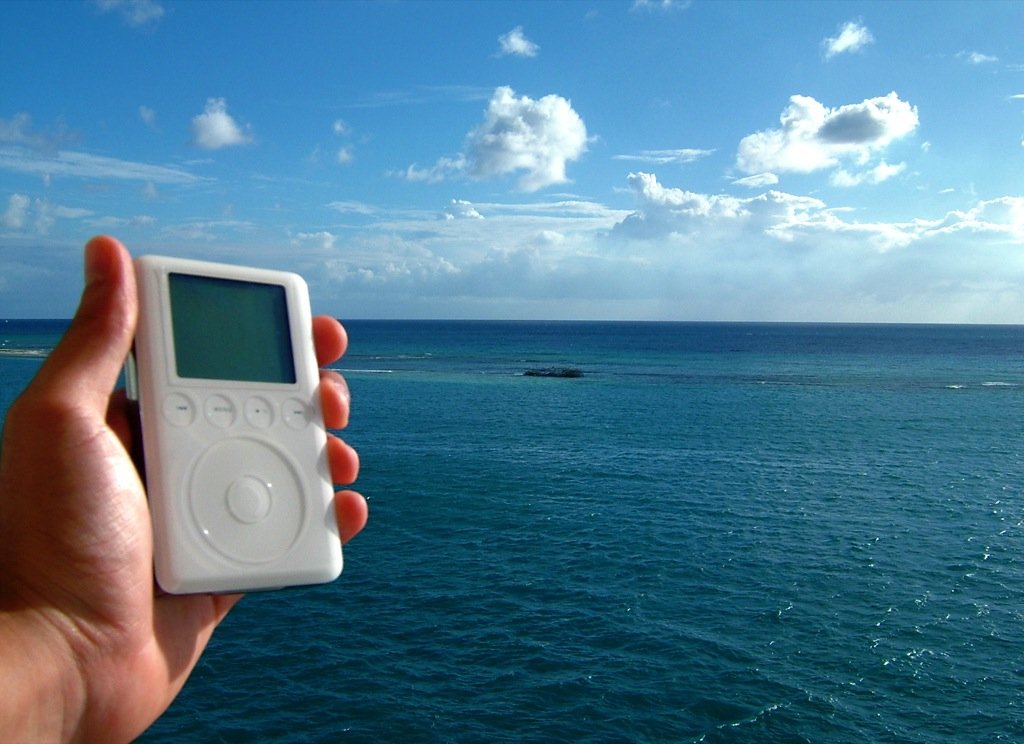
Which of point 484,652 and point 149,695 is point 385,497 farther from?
point 149,695

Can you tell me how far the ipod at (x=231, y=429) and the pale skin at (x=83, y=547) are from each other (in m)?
0.14

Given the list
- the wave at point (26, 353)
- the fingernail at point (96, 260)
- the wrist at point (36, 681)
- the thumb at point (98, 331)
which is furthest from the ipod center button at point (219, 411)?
the wave at point (26, 353)

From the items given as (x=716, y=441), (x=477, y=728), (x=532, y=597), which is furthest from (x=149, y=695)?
(x=716, y=441)

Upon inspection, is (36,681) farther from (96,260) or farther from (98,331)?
(96,260)

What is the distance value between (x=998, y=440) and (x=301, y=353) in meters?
55.8

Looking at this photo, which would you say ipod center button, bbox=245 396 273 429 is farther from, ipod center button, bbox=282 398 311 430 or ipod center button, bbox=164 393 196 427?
ipod center button, bbox=164 393 196 427

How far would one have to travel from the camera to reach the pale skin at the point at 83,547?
7.98ft

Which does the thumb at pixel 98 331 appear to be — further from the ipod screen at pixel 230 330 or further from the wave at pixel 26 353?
the wave at pixel 26 353

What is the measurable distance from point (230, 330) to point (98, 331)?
789 millimetres

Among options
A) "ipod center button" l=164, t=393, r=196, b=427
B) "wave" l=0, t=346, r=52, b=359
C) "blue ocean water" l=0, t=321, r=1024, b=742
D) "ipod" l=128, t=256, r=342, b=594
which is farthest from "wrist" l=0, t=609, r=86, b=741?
"wave" l=0, t=346, r=52, b=359

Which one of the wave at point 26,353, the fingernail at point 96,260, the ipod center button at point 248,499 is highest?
the wave at point 26,353

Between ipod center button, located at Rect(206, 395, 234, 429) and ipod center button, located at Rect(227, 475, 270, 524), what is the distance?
24 centimetres

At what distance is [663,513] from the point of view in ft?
107

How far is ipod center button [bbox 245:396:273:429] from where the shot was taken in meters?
3.30
